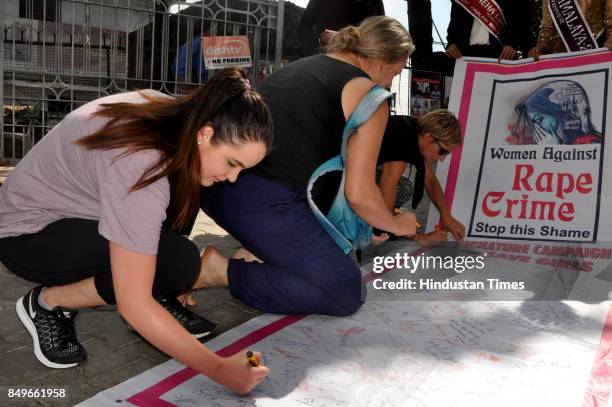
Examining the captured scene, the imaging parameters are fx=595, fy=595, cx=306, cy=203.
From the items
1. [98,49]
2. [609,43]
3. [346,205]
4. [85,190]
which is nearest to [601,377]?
[346,205]

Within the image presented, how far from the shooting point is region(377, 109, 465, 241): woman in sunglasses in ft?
7.43

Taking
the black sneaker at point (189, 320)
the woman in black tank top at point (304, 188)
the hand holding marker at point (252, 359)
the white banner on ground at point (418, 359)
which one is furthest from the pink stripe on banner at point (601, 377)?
the black sneaker at point (189, 320)

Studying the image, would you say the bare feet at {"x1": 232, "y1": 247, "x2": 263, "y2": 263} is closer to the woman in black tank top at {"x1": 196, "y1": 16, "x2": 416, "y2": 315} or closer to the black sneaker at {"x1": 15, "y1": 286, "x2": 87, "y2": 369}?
the woman in black tank top at {"x1": 196, "y1": 16, "x2": 416, "y2": 315}

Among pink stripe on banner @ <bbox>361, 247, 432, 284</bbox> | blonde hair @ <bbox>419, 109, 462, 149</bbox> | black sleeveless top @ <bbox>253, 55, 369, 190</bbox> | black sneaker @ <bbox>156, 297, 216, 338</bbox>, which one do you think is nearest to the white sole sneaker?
black sneaker @ <bbox>156, 297, 216, 338</bbox>

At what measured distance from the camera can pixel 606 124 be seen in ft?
7.86

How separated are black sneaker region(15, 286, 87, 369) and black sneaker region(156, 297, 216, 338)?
28 cm

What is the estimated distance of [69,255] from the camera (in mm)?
1421

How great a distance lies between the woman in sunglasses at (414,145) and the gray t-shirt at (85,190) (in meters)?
1.12

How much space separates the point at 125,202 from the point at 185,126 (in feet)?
0.61

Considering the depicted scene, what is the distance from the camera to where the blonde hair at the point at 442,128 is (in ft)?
7.70

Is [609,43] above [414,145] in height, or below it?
above

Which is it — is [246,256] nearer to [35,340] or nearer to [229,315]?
[229,315]

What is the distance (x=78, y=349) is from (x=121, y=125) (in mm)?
614

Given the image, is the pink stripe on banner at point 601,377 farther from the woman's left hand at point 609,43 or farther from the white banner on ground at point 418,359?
the woman's left hand at point 609,43
